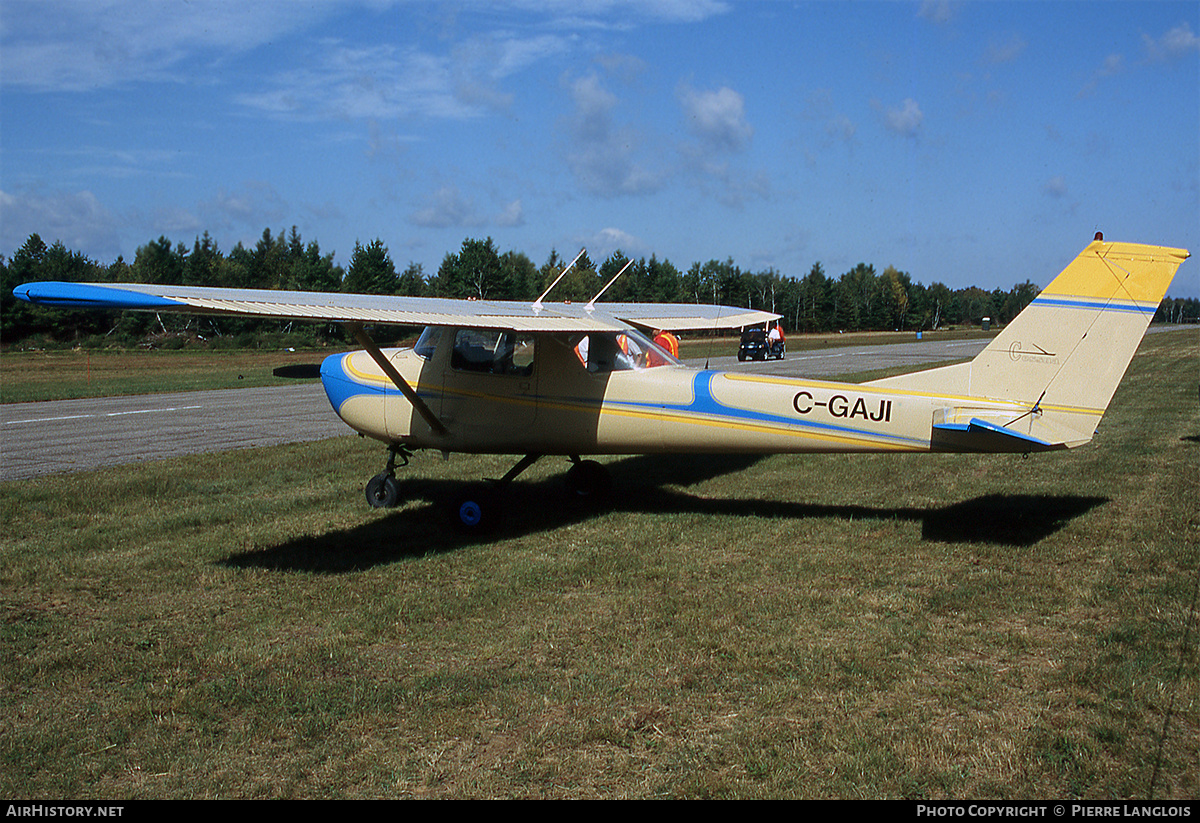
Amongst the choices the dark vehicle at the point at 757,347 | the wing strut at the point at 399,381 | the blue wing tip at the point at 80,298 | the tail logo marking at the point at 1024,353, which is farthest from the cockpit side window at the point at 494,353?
the dark vehicle at the point at 757,347

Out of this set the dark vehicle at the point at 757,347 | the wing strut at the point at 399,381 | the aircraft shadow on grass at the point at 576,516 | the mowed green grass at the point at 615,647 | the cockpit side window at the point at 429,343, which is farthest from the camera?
the dark vehicle at the point at 757,347

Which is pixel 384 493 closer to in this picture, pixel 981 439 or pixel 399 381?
pixel 399 381

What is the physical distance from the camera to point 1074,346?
23.4 feet

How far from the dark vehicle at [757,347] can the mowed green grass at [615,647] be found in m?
29.9

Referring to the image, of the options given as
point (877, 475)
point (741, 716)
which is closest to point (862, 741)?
point (741, 716)

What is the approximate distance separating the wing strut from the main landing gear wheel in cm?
98

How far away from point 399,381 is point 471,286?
206 feet

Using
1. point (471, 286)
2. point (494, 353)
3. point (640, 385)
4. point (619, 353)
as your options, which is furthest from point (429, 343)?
point (471, 286)

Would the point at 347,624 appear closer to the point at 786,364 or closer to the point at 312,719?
the point at 312,719

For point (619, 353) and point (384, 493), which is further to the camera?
point (384, 493)

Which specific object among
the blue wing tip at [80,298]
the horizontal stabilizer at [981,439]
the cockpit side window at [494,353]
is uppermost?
the blue wing tip at [80,298]

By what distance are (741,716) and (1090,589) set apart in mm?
3305

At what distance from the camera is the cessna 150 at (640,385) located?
6.99m

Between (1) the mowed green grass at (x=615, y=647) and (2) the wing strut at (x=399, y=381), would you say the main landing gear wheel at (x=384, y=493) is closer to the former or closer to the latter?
(1) the mowed green grass at (x=615, y=647)
